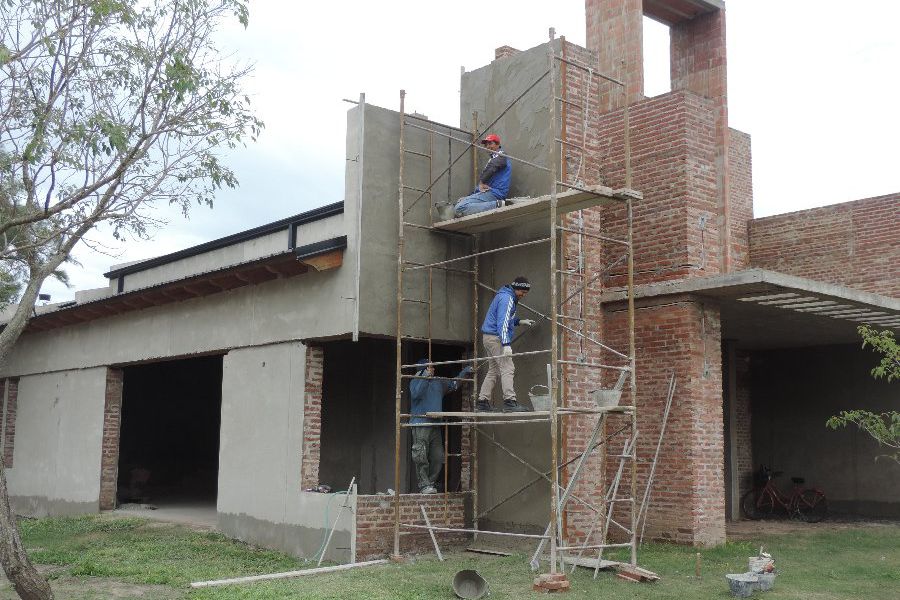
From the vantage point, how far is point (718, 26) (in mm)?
17766

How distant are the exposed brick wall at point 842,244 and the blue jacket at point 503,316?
8.74 metres

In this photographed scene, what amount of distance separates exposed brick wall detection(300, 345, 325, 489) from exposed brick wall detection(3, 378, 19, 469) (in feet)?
34.5

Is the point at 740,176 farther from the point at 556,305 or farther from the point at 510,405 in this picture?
the point at 510,405

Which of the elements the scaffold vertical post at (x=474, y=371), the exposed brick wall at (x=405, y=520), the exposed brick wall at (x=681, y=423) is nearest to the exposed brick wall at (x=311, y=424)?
the exposed brick wall at (x=405, y=520)

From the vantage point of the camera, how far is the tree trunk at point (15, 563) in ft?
28.6

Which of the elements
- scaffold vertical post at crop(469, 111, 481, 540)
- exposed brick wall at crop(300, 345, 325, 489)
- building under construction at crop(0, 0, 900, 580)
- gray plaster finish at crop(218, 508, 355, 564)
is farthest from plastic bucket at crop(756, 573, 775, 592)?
exposed brick wall at crop(300, 345, 325, 489)

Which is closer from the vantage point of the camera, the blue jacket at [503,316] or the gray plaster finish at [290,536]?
the blue jacket at [503,316]

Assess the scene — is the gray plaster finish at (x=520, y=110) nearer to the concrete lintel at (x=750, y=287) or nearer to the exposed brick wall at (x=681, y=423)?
the concrete lintel at (x=750, y=287)

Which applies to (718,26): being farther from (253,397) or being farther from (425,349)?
(253,397)

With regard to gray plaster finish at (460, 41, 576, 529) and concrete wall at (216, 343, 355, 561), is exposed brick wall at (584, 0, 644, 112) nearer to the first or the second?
gray plaster finish at (460, 41, 576, 529)

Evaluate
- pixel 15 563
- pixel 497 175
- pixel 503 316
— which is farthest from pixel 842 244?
pixel 15 563

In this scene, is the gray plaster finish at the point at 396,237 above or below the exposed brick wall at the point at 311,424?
above

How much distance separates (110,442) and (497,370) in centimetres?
869

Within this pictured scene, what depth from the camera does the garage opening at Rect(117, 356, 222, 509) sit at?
22.4m
